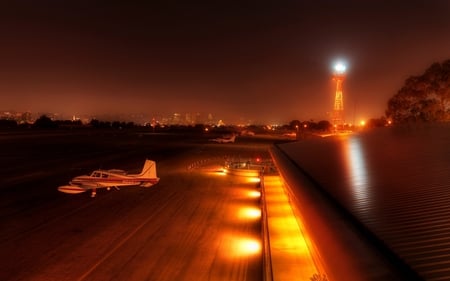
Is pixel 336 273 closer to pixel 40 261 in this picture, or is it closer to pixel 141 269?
pixel 141 269

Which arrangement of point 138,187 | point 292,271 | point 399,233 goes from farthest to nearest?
point 138,187 < point 292,271 < point 399,233

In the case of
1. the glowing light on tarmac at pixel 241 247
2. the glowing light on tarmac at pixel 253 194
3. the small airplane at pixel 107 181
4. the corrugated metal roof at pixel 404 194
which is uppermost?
the corrugated metal roof at pixel 404 194

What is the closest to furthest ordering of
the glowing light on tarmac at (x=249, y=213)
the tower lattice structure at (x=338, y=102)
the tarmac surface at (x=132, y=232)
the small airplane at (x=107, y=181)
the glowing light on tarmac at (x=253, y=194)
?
1. the tarmac surface at (x=132, y=232)
2. the glowing light on tarmac at (x=249, y=213)
3. the small airplane at (x=107, y=181)
4. the glowing light on tarmac at (x=253, y=194)
5. the tower lattice structure at (x=338, y=102)

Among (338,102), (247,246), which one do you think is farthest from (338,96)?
(247,246)

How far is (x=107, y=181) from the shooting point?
30875 millimetres

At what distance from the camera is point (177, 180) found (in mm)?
37406

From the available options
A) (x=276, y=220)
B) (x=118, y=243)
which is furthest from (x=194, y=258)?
(x=276, y=220)

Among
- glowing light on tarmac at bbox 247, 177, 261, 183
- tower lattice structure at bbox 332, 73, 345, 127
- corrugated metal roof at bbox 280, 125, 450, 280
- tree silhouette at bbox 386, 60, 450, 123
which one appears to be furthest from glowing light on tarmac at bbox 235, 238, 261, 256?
tower lattice structure at bbox 332, 73, 345, 127

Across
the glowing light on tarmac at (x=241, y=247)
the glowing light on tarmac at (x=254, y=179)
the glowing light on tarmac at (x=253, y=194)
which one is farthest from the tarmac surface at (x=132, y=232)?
the glowing light on tarmac at (x=254, y=179)

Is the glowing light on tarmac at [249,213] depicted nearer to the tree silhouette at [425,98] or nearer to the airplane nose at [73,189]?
the airplane nose at [73,189]

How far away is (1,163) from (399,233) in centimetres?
5648

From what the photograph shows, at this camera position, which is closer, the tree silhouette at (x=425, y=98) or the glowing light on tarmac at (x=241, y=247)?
the glowing light on tarmac at (x=241, y=247)

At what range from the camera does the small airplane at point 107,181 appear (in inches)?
1166

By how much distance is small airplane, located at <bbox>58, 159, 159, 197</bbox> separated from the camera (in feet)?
97.1
